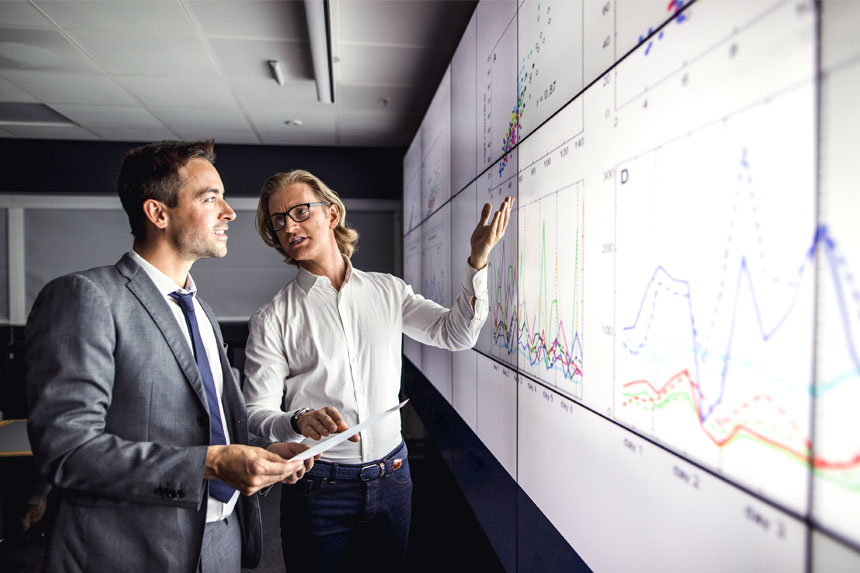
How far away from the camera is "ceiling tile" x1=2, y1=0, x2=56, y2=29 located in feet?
7.27

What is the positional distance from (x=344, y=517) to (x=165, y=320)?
70 cm

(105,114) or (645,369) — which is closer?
(645,369)

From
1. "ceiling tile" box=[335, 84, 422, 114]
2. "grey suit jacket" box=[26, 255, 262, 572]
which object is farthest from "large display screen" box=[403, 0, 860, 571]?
"ceiling tile" box=[335, 84, 422, 114]

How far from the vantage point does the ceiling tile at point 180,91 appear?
309cm

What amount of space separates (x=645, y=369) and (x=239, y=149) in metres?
4.67

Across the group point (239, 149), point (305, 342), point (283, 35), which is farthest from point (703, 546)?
point (239, 149)

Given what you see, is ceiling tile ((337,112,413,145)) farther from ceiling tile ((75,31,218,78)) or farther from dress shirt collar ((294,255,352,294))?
dress shirt collar ((294,255,352,294))

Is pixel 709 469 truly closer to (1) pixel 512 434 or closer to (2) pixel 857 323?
(2) pixel 857 323

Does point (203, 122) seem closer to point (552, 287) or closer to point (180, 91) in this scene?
point (180, 91)

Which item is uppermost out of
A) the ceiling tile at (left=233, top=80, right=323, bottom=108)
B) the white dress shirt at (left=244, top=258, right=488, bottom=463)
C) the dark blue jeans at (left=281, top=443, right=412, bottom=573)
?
the ceiling tile at (left=233, top=80, right=323, bottom=108)

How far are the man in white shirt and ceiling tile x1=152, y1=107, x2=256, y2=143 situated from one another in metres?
2.74

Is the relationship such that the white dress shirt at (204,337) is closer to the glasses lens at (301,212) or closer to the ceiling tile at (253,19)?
the glasses lens at (301,212)

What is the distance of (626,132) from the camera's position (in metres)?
0.87

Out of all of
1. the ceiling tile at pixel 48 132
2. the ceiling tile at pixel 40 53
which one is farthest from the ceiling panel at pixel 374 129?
the ceiling tile at pixel 48 132
